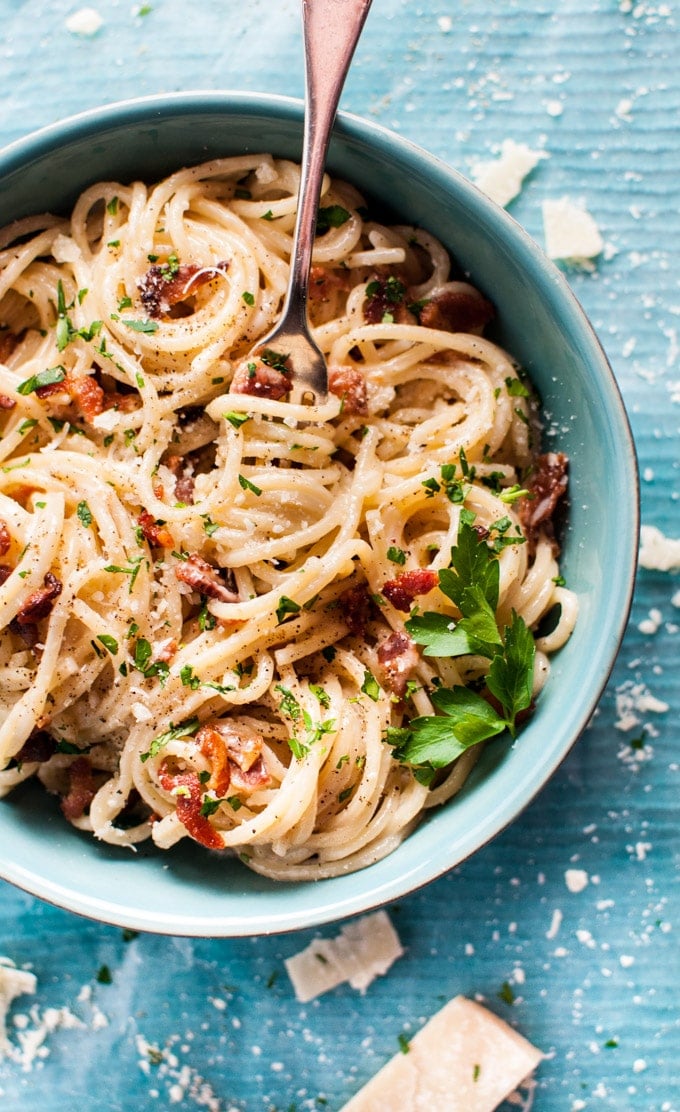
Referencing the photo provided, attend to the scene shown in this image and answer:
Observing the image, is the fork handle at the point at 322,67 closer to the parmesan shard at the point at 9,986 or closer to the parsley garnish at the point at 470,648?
the parsley garnish at the point at 470,648

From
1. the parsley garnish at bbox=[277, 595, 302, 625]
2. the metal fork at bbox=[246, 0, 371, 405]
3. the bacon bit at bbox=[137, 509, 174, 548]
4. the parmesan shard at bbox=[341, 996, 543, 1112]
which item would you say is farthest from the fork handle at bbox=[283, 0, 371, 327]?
the parmesan shard at bbox=[341, 996, 543, 1112]

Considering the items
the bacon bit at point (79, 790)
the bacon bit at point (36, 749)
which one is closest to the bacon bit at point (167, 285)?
the bacon bit at point (36, 749)

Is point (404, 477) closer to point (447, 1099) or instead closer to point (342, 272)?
point (342, 272)

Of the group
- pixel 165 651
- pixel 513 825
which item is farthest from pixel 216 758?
pixel 513 825

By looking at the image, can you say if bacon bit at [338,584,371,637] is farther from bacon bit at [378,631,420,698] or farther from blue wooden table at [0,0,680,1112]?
blue wooden table at [0,0,680,1112]

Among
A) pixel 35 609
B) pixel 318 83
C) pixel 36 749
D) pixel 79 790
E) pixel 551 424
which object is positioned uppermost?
pixel 318 83

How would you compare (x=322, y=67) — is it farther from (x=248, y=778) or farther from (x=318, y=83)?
(x=248, y=778)

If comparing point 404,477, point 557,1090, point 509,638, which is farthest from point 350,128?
point 557,1090
